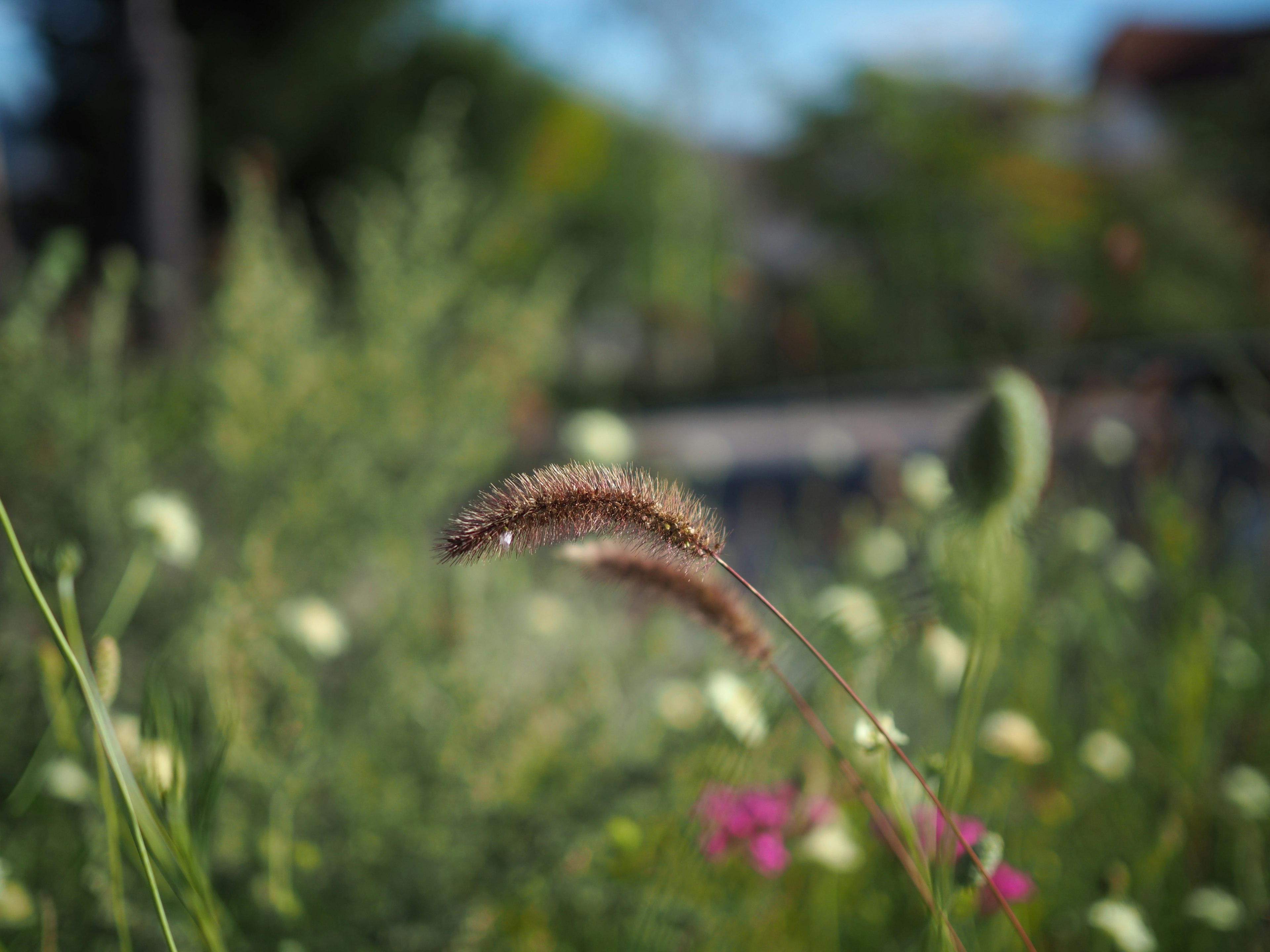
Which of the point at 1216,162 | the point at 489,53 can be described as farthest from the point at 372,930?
the point at 1216,162

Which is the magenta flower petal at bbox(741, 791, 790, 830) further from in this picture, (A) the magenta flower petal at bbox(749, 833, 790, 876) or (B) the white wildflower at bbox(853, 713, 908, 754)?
(B) the white wildflower at bbox(853, 713, 908, 754)

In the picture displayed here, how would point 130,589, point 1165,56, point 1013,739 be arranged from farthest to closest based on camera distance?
point 1165,56 → point 130,589 → point 1013,739

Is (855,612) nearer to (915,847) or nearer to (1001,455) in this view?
(1001,455)

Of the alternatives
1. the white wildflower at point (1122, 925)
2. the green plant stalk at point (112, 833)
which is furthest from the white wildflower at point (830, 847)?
the green plant stalk at point (112, 833)

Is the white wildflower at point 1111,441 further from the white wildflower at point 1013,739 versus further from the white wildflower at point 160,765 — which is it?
the white wildflower at point 160,765

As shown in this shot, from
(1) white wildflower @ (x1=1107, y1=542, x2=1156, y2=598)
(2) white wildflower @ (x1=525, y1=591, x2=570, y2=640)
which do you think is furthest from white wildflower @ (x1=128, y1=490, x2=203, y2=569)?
(1) white wildflower @ (x1=1107, y1=542, x2=1156, y2=598)

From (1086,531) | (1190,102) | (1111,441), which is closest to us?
(1086,531)

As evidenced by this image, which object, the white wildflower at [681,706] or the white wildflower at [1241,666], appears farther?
the white wildflower at [1241,666]

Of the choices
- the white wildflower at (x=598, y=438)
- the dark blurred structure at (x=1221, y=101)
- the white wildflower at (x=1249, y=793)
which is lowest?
the white wildflower at (x=1249, y=793)

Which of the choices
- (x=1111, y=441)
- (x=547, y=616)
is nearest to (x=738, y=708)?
(x=547, y=616)
